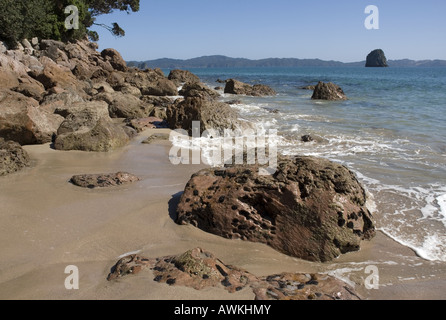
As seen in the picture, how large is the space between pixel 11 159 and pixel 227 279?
4.43 metres

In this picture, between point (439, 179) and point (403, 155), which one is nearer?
point (439, 179)

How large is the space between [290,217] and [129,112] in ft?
30.1

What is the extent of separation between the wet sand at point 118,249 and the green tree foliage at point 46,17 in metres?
17.8

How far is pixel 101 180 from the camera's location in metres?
5.14

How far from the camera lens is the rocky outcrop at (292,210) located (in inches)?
146

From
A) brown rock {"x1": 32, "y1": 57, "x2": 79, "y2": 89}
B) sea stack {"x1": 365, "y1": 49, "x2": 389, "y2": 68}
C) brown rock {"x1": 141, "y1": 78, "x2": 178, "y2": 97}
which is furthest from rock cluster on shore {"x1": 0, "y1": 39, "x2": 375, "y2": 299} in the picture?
sea stack {"x1": 365, "y1": 49, "x2": 389, "y2": 68}

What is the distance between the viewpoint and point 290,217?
3.79m

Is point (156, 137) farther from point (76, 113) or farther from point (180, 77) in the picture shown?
point (180, 77)

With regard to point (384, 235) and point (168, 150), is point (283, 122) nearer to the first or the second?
point (168, 150)

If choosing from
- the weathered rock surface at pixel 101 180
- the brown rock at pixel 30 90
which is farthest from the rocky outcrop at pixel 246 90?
the weathered rock surface at pixel 101 180

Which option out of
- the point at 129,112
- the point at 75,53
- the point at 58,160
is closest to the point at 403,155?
the point at 58,160

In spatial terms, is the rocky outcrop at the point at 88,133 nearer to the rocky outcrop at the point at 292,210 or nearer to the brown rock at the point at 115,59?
the rocky outcrop at the point at 292,210

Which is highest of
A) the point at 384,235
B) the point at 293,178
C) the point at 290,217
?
the point at 293,178

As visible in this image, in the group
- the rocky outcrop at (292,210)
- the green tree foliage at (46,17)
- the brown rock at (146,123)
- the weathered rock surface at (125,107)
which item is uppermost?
the green tree foliage at (46,17)
